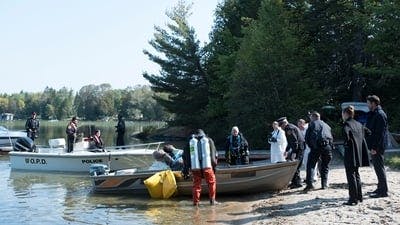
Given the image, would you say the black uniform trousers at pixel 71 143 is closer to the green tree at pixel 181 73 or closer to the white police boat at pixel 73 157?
the white police boat at pixel 73 157

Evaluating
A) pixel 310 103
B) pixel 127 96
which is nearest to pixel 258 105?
pixel 310 103

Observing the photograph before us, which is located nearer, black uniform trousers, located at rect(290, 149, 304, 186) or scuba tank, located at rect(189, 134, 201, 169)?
scuba tank, located at rect(189, 134, 201, 169)

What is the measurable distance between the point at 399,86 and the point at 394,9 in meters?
7.83

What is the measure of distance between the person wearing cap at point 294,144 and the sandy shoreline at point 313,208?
1.61 feet

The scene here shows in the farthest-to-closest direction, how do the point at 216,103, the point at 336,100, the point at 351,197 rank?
the point at 216,103 → the point at 336,100 → the point at 351,197

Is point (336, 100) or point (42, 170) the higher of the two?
point (336, 100)

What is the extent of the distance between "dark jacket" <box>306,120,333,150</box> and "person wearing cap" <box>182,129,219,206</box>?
2429 mm

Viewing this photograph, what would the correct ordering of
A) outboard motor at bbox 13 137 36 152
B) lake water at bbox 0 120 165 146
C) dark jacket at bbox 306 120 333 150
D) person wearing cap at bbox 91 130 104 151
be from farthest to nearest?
lake water at bbox 0 120 165 146, outboard motor at bbox 13 137 36 152, person wearing cap at bbox 91 130 104 151, dark jacket at bbox 306 120 333 150

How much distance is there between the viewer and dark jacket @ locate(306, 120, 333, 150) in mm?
12422

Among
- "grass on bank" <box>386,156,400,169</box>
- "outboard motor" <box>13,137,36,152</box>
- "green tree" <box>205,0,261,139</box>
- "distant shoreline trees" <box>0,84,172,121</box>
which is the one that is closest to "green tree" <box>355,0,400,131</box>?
"grass on bank" <box>386,156,400,169</box>

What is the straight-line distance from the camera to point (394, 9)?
75.6 ft

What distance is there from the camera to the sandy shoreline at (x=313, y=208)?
30.7 ft

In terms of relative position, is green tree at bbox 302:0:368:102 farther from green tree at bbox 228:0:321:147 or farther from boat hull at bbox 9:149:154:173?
boat hull at bbox 9:149:154:173

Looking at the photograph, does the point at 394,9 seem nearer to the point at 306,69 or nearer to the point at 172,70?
the point at 306,69
